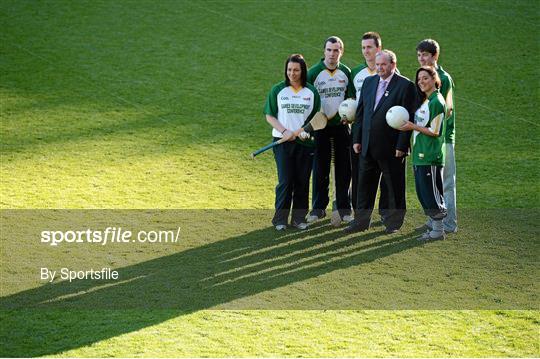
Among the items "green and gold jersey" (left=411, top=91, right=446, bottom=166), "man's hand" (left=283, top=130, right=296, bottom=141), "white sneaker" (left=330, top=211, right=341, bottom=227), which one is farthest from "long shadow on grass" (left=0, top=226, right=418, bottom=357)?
"man's hand" (left=283, top=130, right=296, bottom=141)

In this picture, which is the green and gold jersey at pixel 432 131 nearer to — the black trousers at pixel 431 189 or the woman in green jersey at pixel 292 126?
the black trousers at pixel 431 189

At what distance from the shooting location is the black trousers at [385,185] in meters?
8.20

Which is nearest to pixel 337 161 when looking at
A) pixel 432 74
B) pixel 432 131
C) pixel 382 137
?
pixel 382 137

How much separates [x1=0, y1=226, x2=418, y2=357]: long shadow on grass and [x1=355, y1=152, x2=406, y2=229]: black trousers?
0.17 meters

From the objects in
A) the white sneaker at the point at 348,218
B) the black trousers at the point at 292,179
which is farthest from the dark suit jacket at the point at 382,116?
the white sneaker at the point at 348,218

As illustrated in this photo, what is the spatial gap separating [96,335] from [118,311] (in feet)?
1.34

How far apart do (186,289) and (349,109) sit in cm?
218

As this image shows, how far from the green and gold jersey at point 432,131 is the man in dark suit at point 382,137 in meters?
0.10

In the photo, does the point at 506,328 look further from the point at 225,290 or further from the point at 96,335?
the point at 96,335

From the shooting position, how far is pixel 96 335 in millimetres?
6465

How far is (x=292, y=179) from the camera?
8453mm

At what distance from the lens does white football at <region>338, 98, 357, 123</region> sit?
8281mm

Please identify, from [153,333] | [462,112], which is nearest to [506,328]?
[153,333]

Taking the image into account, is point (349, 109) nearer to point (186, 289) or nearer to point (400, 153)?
point (400, 153)
